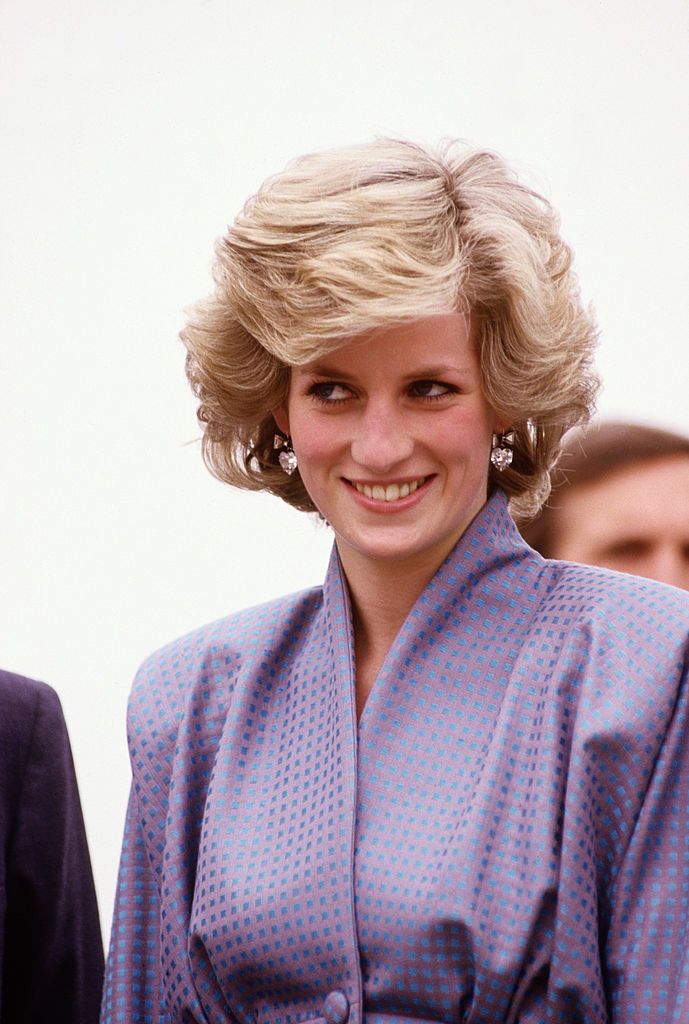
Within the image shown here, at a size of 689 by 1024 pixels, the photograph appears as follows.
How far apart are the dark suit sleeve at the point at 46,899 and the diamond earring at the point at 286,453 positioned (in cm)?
44

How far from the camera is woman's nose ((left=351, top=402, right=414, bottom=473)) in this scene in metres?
1.73

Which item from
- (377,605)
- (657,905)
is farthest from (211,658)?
(657,905)

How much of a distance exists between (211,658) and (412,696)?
1.03ft

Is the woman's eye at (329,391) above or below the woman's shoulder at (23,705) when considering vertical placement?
above

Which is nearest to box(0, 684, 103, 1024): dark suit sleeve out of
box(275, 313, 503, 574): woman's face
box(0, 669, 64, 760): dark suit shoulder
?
box(0, 669, 64, 760): dark suit shoulder

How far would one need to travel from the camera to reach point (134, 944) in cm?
198

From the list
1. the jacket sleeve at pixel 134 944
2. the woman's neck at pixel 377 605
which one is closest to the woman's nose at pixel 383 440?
the woman's neck at pixel 377 605

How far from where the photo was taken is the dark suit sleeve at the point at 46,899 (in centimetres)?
206

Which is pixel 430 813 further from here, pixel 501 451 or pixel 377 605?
pixel 501 451

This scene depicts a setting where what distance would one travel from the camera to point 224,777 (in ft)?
6.20

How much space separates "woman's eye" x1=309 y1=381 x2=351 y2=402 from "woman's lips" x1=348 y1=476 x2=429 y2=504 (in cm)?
10

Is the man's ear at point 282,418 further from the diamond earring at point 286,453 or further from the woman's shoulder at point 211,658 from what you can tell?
the woman's shoulder at point 211,658

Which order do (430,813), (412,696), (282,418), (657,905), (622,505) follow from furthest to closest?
(622,505), (282,418), (412,696), (430,813), (657,905)

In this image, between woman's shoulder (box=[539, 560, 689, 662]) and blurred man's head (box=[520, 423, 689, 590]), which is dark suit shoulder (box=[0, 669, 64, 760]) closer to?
woman's shoulder (box=[539, 560, 689, 662])
